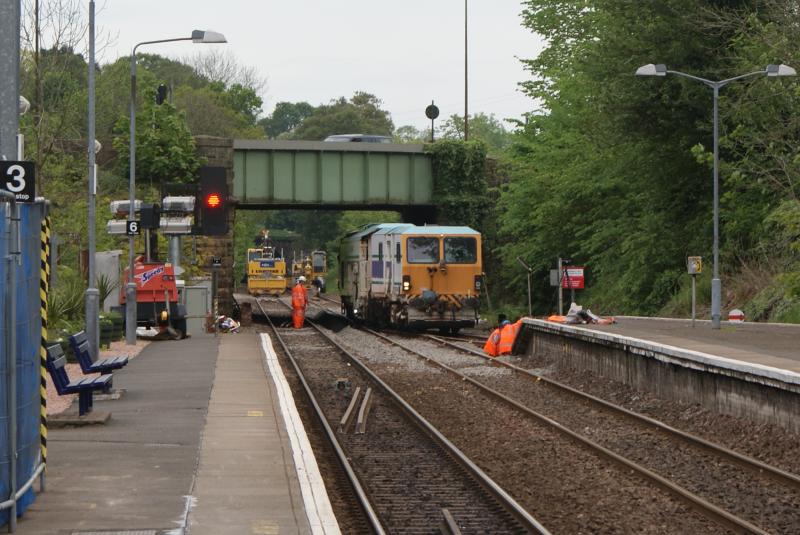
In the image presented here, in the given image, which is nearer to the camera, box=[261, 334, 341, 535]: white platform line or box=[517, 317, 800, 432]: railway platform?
box=[261, 334, 341, 535]: white platform line

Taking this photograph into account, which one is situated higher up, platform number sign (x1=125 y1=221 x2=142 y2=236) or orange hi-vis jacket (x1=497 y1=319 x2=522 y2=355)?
platform number sign (x1=125 y1=221 x2=142 y2=236)

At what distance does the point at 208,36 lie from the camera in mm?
26562

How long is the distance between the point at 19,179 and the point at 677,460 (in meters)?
8.13

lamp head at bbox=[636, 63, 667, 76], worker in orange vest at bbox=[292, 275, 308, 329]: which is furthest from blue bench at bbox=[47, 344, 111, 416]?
worker in orange vest at bbox=[292, 275, 308, 329]

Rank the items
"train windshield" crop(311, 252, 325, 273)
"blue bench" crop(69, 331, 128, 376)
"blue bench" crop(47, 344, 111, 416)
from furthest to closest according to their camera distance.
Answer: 1. "train windshield" crop(311, 252, 325, 273)
2. "blue bench" crop(69, 331, 128, 376)
3. "blue bench" crop(47, 344, 111, 416)

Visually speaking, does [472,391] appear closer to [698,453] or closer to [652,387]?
[652,387]

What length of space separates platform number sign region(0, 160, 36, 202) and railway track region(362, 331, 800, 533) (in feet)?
20.2

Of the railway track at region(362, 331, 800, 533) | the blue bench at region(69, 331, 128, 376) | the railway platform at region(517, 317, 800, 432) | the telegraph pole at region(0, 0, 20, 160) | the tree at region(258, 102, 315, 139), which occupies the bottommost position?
the railway track at region(362, 331, 800, 533)

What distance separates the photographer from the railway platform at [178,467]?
965 centimetres

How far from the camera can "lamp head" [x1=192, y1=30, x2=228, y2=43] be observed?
26.3 metres

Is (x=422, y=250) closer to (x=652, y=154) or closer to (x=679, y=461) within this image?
(x=652, y=154)

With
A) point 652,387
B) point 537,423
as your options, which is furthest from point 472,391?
point 537,423

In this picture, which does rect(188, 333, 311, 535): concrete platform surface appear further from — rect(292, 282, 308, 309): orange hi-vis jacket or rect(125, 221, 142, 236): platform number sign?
rect(292, 282, 308, 309): orange hi-vis jacket

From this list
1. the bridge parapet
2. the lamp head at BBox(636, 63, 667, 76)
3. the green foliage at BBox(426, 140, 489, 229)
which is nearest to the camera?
the lamp head at BBox(636, 63, 667, 76)
